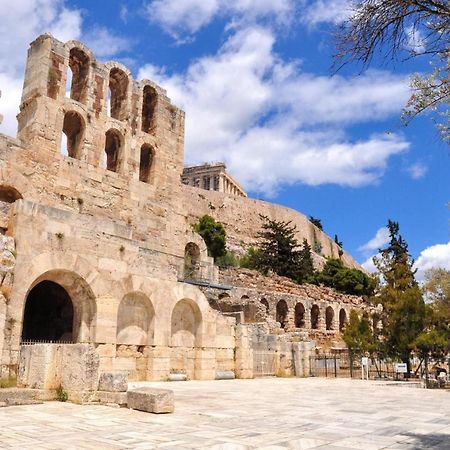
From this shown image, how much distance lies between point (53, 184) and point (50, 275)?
8.12 meters

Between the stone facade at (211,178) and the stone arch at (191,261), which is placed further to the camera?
the stone facade at (211,178)

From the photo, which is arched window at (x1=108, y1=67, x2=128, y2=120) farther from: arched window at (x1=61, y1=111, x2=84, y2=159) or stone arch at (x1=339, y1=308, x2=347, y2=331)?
stone arch at (x1=339, y1=308, x2=347, y2=331)

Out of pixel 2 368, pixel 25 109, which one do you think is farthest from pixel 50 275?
pixel 25 109

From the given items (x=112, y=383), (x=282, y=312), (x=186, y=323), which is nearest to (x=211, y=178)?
(x=282, y=312)

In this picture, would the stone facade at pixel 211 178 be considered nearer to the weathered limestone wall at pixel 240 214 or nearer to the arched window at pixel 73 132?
the weathered limestone wall at pixel 240 214

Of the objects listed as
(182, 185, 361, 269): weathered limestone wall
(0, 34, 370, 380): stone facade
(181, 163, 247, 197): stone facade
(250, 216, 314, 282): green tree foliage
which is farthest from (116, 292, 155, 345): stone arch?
(181, 163, 247, 197): stone facade

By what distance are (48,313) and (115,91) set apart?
43.3 ft

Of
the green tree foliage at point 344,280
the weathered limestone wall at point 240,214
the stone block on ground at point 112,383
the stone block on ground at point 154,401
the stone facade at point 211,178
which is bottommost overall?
the stone block on ground at point 154,401

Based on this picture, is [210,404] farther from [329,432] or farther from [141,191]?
[141,191]

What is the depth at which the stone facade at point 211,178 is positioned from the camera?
90438 millimetres

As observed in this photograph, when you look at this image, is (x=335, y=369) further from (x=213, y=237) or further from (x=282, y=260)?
(x=213, y=237)

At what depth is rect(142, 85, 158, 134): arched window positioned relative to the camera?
25.9 m

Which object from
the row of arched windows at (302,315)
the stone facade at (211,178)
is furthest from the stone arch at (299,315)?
the stone facade at (211,178)

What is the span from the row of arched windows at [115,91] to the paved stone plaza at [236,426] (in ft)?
56.8
